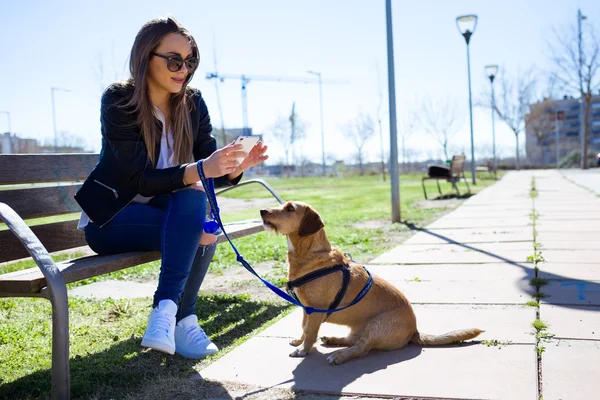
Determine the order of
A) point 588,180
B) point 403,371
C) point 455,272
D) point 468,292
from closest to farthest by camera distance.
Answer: point 403,371, point 468,292, point 455,272, point 588,180

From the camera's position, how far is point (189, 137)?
3367mm

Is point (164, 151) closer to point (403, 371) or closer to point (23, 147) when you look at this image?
point (403, 371)

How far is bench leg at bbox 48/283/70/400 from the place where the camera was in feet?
7.35

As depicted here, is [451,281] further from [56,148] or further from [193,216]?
[56,148]

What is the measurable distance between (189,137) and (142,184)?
1.87ft

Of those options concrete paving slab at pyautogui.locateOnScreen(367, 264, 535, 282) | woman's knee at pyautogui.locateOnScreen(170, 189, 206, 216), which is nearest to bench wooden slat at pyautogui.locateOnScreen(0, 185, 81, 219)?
woman's knee at pyautogui.locateOnScreen(170, 189, 206, 216)

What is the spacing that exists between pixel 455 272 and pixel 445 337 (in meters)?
2.12

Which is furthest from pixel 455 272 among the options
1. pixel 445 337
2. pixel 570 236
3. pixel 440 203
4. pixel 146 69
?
pixel 440 203

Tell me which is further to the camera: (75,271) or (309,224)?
(309,224)

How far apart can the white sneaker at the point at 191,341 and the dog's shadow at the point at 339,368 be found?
1.85ft

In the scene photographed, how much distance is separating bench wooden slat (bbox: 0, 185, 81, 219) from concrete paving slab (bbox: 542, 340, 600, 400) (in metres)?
3.00

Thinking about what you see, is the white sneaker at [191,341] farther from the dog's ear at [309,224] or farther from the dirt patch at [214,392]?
the dog's ear at [309,224]

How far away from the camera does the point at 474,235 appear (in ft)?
24.0

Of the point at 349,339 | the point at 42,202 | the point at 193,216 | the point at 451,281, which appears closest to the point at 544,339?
the point at 349,339
